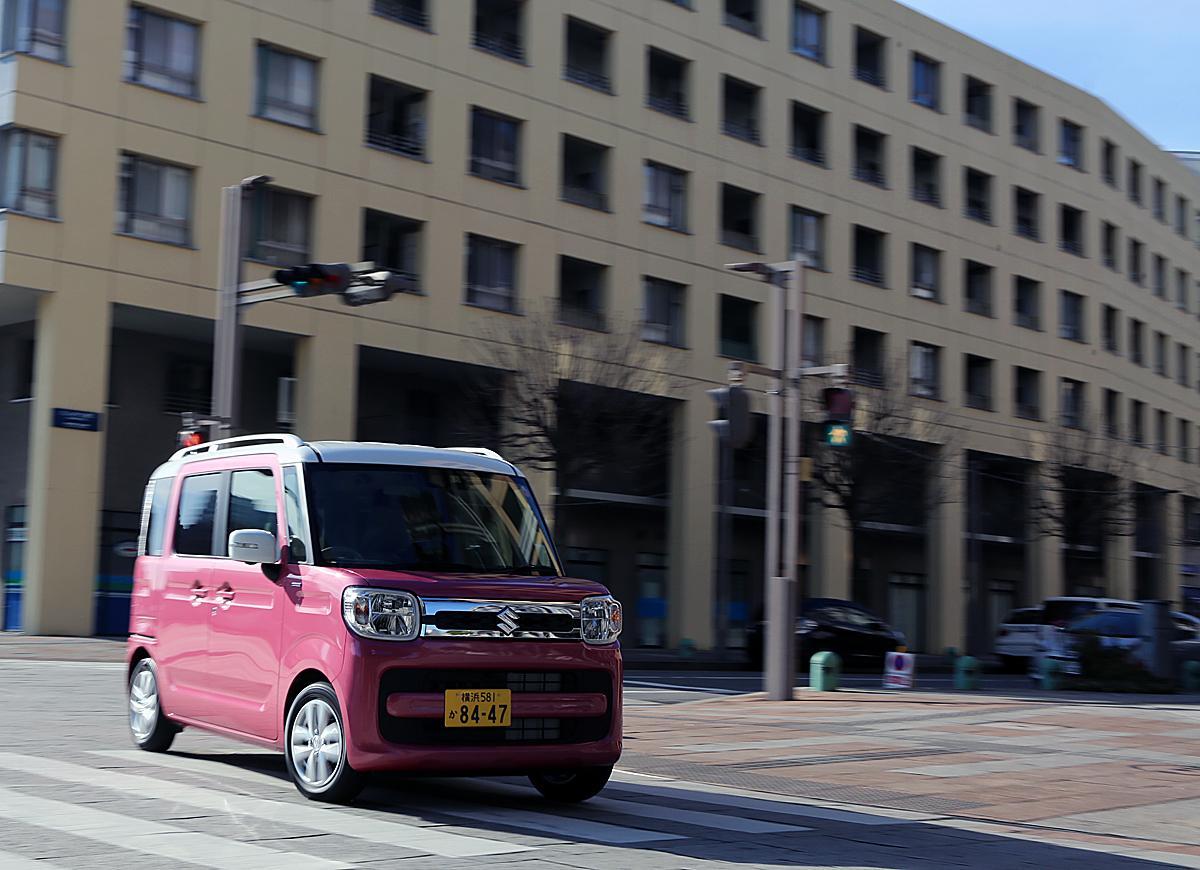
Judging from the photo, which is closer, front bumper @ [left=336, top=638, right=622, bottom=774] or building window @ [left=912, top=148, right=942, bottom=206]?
front bumper @ [left=336, top=638, right=622, bottom=774]

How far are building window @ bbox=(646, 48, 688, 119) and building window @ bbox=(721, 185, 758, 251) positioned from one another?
8.91 feet

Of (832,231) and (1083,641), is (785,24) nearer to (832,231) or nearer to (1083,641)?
(832,231)

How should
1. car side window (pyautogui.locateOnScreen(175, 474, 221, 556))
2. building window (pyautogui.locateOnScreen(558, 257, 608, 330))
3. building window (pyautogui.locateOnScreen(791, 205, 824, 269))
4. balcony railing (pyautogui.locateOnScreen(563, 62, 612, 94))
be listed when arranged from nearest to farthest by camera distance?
car side window (pyautogui.locateOnScreen(175, 474, 221, 556)), building window (pyautogui.locateOnScreen(558, 257, 608, 330)), balcony railing (pyautogui.locateOnScreen(563, 62, 612, 94)), building window (pyautogui.locateOnScreen(791, 205, 824, 269))

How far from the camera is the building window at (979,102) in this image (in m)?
53.0

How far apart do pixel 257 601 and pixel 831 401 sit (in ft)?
35.3

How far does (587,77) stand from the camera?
39.2 m

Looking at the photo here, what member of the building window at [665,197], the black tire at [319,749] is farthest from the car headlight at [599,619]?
the building window at [665,197]

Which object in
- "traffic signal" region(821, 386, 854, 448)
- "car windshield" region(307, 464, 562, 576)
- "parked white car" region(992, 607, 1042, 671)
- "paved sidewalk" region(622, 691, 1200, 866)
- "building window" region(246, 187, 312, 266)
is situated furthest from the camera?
"parked white car" region(992, 607, 1042, 671)

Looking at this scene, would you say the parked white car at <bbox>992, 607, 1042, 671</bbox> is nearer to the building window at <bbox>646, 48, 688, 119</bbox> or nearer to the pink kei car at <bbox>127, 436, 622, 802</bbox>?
the building window at <bbox>646, 48, 688, 119</bbox>

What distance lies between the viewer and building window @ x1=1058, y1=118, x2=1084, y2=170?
57562 mm

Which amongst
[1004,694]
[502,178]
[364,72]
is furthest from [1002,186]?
[1004,694]

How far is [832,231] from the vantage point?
4584 cm

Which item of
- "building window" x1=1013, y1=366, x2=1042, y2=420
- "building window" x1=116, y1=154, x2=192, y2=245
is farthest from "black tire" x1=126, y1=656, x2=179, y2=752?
"building window" x1=1013, y1=366, x2=1042, y2=420

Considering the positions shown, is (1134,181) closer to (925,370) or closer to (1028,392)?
(1028,392)
